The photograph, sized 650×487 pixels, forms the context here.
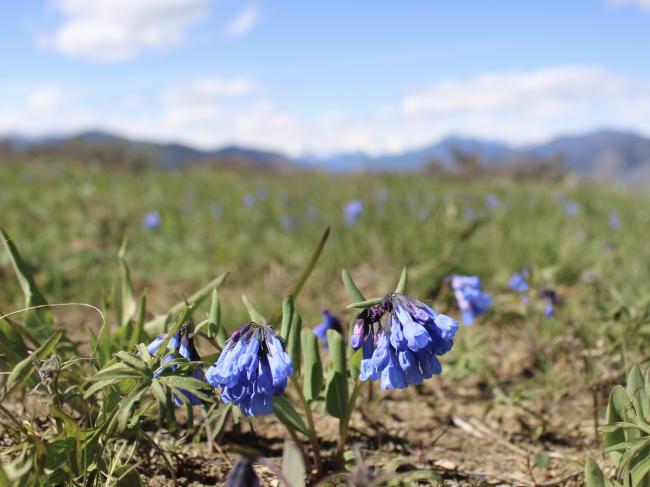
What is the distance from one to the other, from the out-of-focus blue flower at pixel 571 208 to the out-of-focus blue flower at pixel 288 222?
313 centimetres

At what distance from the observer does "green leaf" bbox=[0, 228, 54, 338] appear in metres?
2.12

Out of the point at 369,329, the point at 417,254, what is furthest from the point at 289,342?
the point at 417,254

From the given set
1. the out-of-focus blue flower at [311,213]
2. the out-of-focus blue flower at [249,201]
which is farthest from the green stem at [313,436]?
the out-of-focus blue flower at [249,201]

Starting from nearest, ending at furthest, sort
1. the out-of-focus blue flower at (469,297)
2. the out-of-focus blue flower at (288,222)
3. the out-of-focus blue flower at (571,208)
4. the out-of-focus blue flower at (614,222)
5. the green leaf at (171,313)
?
the green leaf at (171,313) < the out-of-focus blue flower at (469,297) < the out-of-focus blue flower at (288,222) < the out-of-focus blue flower at (614,222) < the out-of-focus blue flower at (571,208)

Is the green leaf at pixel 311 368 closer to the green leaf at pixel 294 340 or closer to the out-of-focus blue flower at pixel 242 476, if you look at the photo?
the green leaf at pixel 294 340

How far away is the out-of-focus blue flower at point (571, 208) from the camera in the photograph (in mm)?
7061

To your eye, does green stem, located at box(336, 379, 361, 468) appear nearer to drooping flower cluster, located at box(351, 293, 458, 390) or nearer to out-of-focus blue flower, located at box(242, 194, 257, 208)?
drooping flower cluster, located at box(351, 293, 458, 390)

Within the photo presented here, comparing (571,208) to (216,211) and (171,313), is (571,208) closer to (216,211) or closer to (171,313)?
(216,211)

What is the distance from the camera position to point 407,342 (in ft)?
4.78

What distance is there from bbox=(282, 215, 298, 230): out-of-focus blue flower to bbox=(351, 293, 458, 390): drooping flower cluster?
461 centimetres

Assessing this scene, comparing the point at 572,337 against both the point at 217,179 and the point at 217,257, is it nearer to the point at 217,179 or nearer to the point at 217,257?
the point at 217,257

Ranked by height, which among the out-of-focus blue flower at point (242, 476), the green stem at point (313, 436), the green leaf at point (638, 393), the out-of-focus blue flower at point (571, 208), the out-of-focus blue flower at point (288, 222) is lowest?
the green stem at point (313, 436)

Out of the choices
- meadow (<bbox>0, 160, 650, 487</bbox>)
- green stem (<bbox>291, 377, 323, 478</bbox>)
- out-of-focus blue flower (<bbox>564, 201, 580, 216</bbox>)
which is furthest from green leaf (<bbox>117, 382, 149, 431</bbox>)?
out-of-focus blue flower (<bbox>564, 201, 580, 216</bbox>)

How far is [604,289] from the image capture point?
11.9 feet
